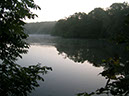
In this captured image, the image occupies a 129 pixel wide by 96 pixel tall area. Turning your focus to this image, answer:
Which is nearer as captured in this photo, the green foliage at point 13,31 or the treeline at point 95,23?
the green foliage at point 13,31

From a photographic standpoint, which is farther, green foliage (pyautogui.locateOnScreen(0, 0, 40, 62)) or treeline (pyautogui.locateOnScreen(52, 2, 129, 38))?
treeline (pyautogui.locateOnScreen(52, 2, 129, 38))

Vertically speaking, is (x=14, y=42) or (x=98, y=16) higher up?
(x=98, y=16)

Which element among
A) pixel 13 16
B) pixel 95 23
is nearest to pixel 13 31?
pixel 13 16

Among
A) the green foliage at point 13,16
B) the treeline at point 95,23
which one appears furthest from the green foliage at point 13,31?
the treeline at point 95,23

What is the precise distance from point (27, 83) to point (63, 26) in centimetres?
10140

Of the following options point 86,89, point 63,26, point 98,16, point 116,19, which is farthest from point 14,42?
point 63,26

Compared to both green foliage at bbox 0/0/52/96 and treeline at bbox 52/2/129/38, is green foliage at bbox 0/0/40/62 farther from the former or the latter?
treeline at bbox 52/2/129/38

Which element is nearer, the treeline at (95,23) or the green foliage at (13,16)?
the green foliage at (13,16)

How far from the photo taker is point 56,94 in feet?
31.8

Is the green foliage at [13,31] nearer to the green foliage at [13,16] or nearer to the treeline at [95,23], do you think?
the green foliage at [13,16]

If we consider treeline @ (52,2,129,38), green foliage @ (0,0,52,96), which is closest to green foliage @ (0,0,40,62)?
green foliage @ (0,0,52,96)

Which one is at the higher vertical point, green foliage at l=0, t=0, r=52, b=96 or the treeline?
the treeline

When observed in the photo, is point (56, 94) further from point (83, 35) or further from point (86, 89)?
point (83, 35)

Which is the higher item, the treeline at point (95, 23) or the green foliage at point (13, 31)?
the treeline at point (95, 23)
